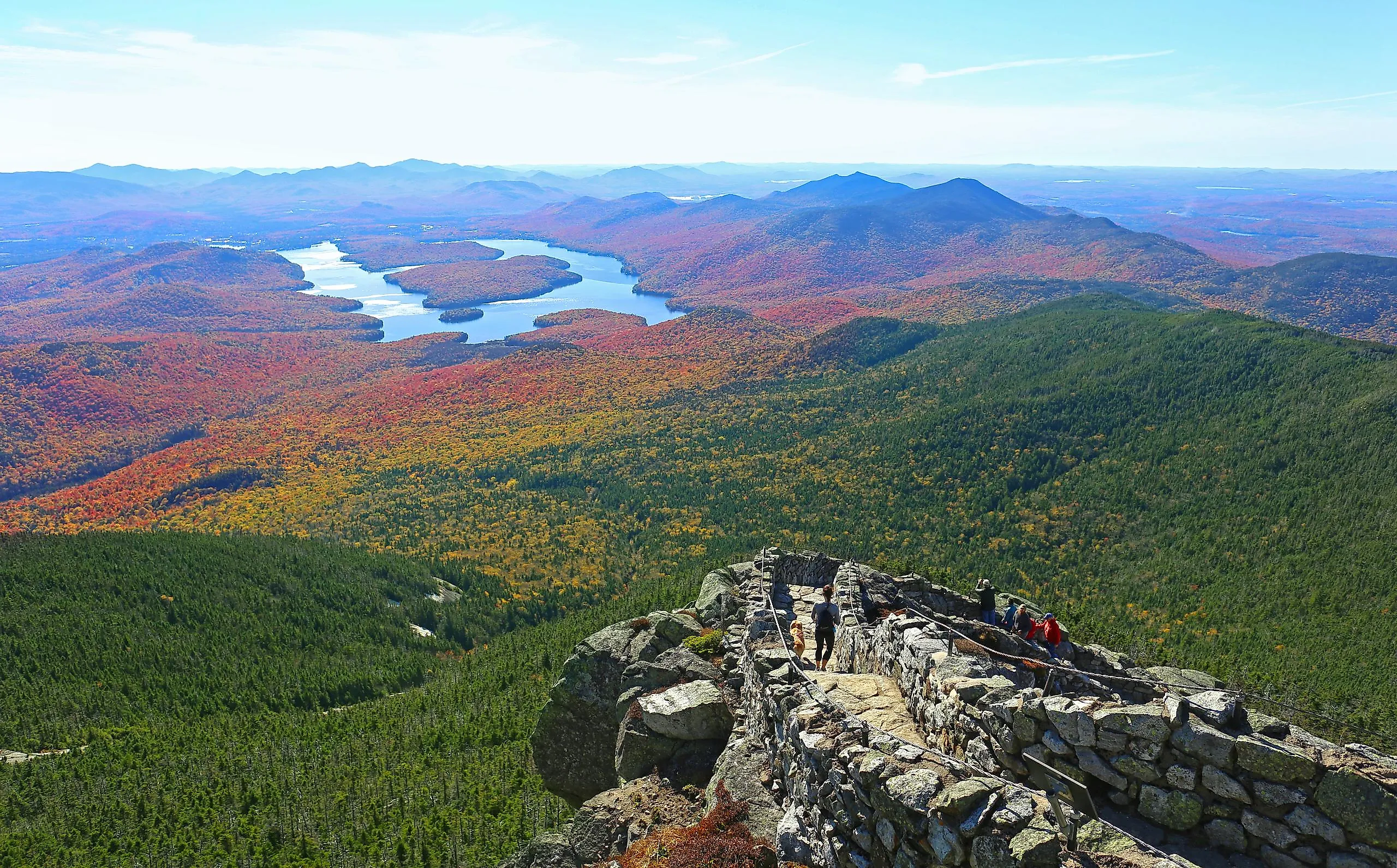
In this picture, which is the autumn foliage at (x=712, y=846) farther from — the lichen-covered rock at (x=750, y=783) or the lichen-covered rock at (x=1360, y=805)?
the lichen-covered rock at (x=1360, y=805)

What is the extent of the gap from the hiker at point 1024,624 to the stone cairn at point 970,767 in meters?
0.99

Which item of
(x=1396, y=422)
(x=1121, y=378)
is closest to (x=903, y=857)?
(x=1396, y=422)

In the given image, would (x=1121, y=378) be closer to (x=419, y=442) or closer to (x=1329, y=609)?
(x=1329, y=609)

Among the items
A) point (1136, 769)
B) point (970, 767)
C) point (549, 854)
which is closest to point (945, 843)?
point (970, 767)

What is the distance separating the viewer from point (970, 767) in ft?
38.6

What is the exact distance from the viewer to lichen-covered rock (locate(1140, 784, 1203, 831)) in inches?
462

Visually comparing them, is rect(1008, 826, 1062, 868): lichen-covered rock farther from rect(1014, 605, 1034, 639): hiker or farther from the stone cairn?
rect(1014, 605, 1034, 639): hiker

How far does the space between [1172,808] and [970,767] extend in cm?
326

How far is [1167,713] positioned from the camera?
→ 11906mm

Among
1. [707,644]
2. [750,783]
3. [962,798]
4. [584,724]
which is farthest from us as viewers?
[584,724]

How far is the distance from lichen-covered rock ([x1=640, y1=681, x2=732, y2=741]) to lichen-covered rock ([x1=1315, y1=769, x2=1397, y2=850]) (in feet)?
40.4

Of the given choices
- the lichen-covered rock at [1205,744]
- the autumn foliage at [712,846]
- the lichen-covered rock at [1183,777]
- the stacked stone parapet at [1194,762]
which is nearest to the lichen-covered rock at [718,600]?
the autumn foliage at [712,846]

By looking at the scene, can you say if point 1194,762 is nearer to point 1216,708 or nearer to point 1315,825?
point 1216,708

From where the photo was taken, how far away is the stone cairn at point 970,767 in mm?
10930
